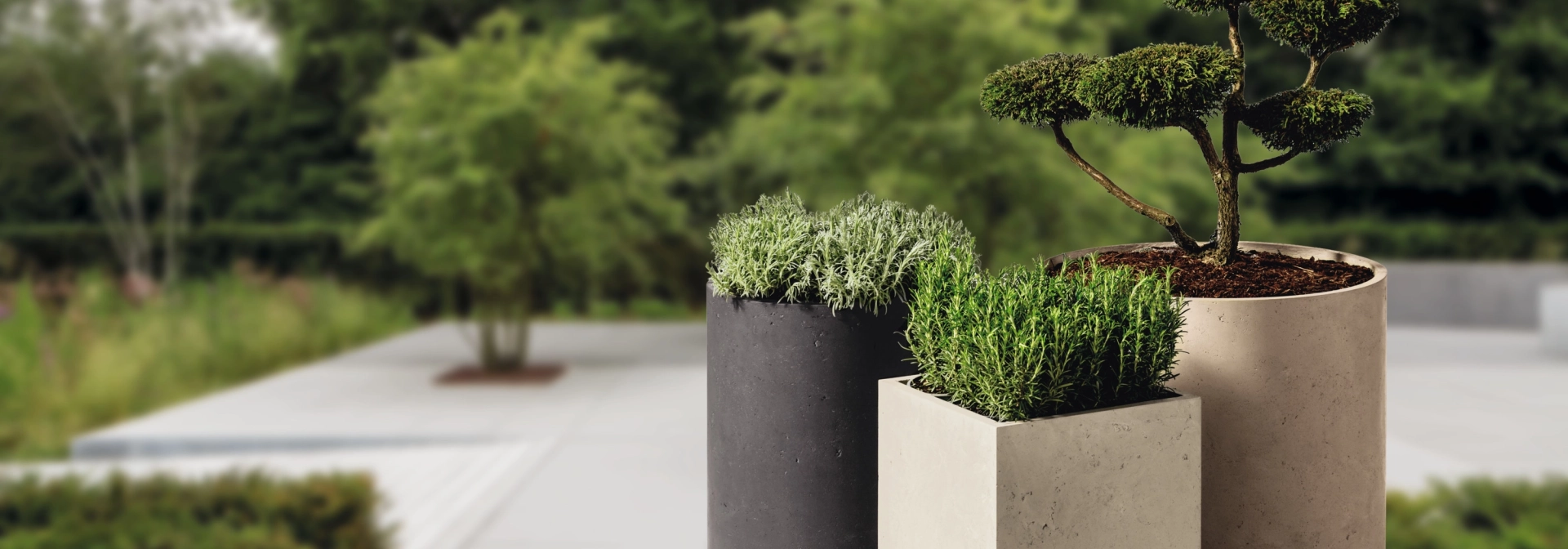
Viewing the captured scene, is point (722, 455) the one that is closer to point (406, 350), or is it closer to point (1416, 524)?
point (1416, 524)

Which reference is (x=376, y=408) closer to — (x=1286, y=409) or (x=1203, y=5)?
(x=1203, y=5)

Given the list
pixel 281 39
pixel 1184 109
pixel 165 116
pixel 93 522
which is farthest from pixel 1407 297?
pixel 165 116

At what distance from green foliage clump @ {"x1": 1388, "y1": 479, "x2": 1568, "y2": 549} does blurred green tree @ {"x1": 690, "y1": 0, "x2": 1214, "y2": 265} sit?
15.1 feet

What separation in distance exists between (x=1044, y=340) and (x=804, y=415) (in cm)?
77

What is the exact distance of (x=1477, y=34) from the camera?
57.2 ft

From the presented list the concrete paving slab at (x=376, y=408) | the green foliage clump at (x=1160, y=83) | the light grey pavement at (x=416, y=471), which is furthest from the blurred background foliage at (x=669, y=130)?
the green foliage clump at (x=1160, y=83)

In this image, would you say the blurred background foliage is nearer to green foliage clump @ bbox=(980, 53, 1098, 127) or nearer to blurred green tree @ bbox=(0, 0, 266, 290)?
blurred green tree @ bbox=(0, 0, 266, 290)

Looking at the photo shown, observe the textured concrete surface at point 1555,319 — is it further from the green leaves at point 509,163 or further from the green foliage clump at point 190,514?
the green foliage clump at point 190,514

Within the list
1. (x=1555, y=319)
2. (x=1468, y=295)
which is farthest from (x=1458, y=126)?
(x=1555, y=319)

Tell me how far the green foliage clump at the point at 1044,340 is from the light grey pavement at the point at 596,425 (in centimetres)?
219

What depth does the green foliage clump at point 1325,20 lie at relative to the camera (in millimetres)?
2703

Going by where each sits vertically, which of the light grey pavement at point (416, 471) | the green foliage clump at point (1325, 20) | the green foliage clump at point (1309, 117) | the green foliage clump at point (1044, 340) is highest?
the green foliage clump at point (1325, 20)

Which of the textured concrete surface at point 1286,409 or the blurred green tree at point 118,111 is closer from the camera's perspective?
the textured concrete surface at point 1286,409

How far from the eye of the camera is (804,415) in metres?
2.71
